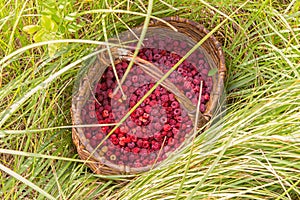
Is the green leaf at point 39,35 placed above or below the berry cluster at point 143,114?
above

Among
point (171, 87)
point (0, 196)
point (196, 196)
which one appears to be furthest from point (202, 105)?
point (0, 196)

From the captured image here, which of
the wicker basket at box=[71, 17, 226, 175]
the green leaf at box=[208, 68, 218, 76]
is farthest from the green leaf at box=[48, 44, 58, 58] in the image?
the green leaf at box=[208, 68, 218, 76]

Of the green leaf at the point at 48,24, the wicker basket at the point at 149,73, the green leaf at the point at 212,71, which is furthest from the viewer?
the green leaf at the point at 212,71

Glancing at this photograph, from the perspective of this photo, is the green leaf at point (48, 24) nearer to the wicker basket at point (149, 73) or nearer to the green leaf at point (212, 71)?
the wicker basket at point (149, 73)

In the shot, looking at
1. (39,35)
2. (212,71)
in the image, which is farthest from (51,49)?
(212,71)

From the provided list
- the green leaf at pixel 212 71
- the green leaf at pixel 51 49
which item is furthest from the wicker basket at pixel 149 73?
the green leaf at pixel 51 49

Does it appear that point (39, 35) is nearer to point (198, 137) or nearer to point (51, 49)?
point (51, 49)
